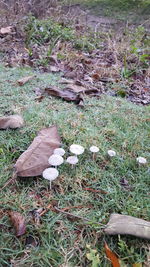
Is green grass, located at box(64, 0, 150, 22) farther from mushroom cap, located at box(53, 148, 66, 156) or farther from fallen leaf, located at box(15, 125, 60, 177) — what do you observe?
mushroom cap, located at box(53, 148, 66, 156)

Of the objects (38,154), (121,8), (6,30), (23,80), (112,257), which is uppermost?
(121,8)

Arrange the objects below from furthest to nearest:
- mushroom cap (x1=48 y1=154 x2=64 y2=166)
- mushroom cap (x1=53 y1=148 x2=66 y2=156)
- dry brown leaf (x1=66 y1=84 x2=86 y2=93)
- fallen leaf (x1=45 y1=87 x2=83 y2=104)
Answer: dry brown leaf (x1=66 y1=84 x2=86 y2=93), fallen leaf (x1=45 y1=87 x2=83 y2=104), mushroom cap (x1=53 y1=148 x2=66 y2=156), mushroom cap (x1=48 y1=154 x2=64 y2=166)

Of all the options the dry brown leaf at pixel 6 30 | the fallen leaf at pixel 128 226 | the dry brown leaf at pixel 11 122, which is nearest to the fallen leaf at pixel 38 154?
the dry brown leaf at pixel 11 122

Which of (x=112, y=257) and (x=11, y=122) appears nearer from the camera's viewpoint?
(x=112, y=257)

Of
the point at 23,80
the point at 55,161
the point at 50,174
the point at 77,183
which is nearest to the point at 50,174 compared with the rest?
the point at 50,174

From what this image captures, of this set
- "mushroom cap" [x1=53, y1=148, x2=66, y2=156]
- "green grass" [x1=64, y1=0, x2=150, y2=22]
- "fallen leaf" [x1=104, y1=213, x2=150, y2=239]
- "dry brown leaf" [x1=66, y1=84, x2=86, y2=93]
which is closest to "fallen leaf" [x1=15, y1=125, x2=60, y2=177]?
"mushroom cap" [x1=53, y1=148, x2=66, y2=156]

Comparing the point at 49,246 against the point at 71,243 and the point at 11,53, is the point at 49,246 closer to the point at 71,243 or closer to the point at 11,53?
the point at 71,243

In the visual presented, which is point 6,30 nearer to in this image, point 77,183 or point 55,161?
point 55,161
